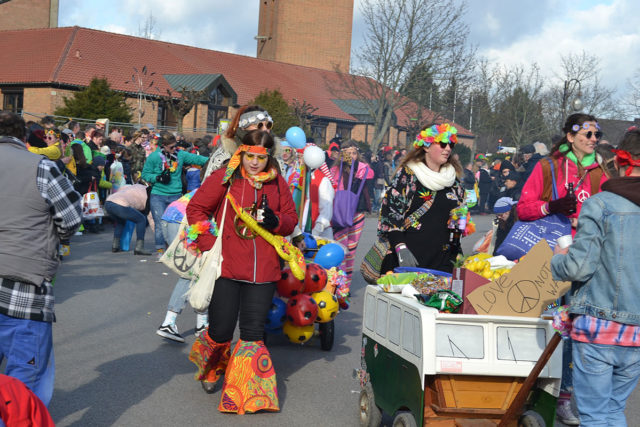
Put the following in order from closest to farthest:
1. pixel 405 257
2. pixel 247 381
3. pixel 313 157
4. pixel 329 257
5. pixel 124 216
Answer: pixel 405 257
pixel 247 381
pixel 329 257
pixel 313 157
pixel 124 216

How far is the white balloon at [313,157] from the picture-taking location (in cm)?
831

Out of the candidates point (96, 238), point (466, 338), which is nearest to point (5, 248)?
point (466, 338)

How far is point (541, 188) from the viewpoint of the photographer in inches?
226

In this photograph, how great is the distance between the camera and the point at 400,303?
174 inches

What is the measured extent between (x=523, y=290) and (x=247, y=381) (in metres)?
2.09

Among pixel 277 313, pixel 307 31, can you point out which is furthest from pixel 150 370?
pixel 307 31

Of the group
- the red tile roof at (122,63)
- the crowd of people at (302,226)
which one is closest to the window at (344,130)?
the red tile roof at (122,63)

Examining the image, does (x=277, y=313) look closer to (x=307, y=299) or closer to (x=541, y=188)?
(x=307, y=299)

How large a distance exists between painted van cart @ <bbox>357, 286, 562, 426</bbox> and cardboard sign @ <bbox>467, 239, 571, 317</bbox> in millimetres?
74

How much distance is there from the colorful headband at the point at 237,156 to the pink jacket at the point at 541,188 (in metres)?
1.90

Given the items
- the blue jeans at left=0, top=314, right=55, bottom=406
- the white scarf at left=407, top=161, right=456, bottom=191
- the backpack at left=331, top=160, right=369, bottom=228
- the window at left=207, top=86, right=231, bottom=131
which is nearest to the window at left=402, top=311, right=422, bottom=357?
the white scarf at left=407, top=161, right=456, bottom=191

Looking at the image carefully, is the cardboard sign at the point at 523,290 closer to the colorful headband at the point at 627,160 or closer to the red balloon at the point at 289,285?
the colorful headband at the point at 627,160

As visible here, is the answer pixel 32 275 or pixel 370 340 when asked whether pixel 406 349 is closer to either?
pixel 370 340

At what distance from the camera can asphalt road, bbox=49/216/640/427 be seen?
5445 millimetres
